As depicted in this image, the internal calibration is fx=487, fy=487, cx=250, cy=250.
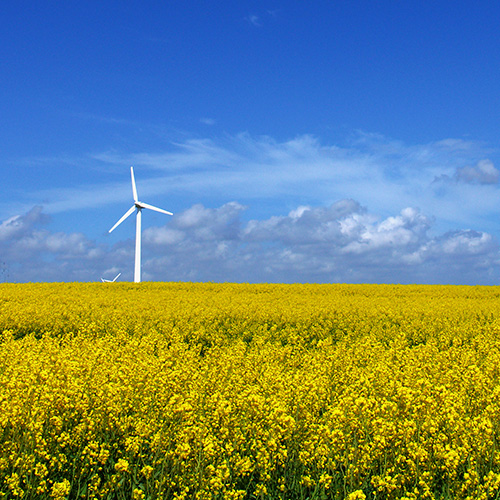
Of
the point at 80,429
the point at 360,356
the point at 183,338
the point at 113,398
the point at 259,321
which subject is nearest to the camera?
the point at 80,429

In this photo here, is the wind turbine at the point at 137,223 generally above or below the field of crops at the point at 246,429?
above

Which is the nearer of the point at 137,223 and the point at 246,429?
the point at 246,429

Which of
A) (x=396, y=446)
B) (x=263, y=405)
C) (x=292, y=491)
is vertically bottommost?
(x=292, y=491)

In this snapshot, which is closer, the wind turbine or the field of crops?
the field of crops

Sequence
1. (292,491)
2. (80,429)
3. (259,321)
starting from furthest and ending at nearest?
1. (259,321)
2. (80,429)
3. (292,491)

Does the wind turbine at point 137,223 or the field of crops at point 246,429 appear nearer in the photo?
the field of crops at point 246,429

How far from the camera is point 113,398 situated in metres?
6.61

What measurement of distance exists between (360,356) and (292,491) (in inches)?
227

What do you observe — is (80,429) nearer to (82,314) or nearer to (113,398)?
(113,398)

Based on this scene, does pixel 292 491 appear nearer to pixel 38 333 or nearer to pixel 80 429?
pixel 80 429

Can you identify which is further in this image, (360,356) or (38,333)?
(38,333)

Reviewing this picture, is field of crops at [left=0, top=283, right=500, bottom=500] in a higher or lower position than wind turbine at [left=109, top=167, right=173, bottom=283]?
lower

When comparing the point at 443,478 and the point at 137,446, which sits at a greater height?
the point at 137,446

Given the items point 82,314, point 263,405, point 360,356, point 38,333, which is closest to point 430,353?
point 360,356
